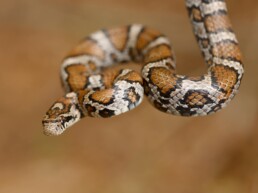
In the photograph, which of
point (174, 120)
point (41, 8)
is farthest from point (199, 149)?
point (41, 8)

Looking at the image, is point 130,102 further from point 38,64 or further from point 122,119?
point 38,64

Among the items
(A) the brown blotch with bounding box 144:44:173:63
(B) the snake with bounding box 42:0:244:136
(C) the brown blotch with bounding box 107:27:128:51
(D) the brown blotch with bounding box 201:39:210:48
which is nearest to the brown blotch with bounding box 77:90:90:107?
(B) the snake with bounding box 42:0:244:136

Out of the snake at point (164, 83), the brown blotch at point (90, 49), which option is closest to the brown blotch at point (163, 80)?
A: the snake at point (164, 83)

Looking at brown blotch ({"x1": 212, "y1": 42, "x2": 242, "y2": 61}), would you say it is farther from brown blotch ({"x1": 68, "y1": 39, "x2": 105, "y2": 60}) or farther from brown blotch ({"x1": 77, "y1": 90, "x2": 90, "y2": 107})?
brown blotch ({"x1": 68, "y1": 39, "x2": 105, "y2": 60})

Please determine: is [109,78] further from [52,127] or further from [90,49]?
[90,49]

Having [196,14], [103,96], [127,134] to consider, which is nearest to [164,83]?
[103,96]
